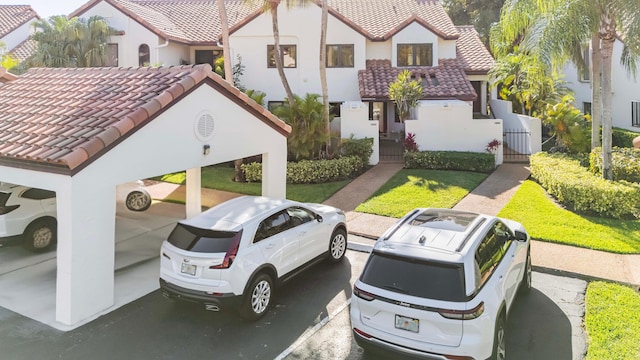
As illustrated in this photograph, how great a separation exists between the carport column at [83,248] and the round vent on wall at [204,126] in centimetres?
233

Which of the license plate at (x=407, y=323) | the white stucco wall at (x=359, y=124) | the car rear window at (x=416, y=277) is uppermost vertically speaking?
the white stucco wall at (x=359, y=124)

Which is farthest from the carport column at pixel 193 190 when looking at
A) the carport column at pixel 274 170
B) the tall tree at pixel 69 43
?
the tall tree at pixel 69 43

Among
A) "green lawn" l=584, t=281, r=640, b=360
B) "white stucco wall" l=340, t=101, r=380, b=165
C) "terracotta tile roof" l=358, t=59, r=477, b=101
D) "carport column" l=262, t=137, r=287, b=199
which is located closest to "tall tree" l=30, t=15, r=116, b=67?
"white stucco wall" l=340, t=101, r=380, b=165

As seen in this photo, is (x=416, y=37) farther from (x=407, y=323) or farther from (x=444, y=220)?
(x=407, y=323)

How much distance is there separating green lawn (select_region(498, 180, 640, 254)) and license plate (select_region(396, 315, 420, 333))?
731 centimetres

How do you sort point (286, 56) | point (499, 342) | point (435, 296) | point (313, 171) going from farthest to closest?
point (286, 56) < point (313, 171) < point (499, 342) < point (435, 296)

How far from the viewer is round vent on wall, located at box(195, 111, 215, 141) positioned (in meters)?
9.71

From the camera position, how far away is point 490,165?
61.3ft

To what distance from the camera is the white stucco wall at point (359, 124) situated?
798 inches

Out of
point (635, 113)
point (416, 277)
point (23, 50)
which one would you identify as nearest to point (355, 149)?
point (635, 113)

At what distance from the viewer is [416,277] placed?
5.91m

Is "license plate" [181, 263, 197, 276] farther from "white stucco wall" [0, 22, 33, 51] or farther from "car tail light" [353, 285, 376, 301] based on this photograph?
"white stucco wall" [0, 22, 33, 51]

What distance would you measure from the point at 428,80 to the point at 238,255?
63.6ft

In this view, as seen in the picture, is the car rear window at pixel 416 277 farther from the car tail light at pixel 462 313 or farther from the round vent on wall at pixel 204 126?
the round vent on wall at pixel 204 126
